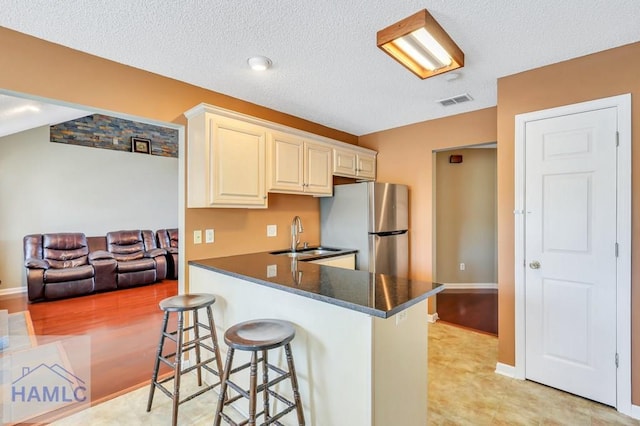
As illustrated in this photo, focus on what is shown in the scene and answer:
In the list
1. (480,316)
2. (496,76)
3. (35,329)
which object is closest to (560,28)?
(496,76)

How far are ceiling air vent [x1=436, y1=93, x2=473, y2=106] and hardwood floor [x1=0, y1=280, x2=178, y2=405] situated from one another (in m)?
3.54

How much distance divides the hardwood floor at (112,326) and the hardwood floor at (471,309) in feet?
10.6

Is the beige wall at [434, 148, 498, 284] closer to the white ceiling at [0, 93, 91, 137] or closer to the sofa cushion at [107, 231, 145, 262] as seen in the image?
the white ceiling at [0, 93, 91, 137]

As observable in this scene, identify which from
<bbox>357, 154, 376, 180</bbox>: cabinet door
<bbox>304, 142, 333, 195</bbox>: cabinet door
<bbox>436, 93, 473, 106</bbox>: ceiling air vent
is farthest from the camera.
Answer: <bbox>357, 154, 376, 180</bbox>: cabinet door

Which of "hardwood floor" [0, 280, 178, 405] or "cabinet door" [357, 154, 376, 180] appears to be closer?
"hardwood floor" [0, 280, 178, 405]

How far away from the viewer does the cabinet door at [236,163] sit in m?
2.45

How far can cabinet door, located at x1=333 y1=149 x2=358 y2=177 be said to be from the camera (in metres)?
3.57

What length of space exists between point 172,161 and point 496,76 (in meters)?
6.60

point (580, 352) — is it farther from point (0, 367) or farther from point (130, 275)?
point (130, 275)

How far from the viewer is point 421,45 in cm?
190

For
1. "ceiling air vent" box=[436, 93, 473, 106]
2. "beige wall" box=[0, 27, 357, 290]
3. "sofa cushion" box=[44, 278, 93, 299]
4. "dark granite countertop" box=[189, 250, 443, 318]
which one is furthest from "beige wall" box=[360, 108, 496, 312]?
"sofa cushion" box=[44, 278, 93, 299]

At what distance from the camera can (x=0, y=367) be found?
2.45m

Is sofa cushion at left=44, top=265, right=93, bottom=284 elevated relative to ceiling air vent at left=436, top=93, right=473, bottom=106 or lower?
lower

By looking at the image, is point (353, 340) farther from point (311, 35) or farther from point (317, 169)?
point (317, 169)
